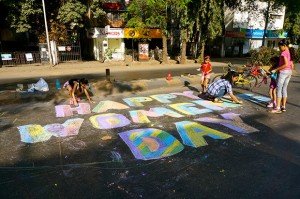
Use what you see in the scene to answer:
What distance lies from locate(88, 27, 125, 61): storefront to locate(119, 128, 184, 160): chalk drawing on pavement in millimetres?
22564

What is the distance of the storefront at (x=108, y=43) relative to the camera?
93.5 feet

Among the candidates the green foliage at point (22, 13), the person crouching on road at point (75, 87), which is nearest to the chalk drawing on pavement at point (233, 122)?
the person crouching on road at point (75, 87)

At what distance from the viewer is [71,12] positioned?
24500 mm

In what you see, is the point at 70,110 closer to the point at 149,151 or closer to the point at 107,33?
the point at 149,151

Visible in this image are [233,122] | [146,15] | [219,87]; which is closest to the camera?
[233,122]

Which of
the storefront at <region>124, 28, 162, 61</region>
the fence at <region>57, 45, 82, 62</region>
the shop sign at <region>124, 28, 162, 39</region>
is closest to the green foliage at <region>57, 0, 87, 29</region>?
the fence at <region>57, 45, 82, 62</region>

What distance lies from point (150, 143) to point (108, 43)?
24.7m

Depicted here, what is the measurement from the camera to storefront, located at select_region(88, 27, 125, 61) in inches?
1121

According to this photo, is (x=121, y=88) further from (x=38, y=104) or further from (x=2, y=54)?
(x=2, y=54)

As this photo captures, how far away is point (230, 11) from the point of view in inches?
1502

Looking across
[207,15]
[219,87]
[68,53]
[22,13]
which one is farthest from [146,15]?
[219,87]

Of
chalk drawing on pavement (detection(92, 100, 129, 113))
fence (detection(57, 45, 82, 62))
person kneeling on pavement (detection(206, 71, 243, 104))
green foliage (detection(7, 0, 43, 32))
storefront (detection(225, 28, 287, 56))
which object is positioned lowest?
chalk drawing on pavement (detection(92, 100, 129, 113))

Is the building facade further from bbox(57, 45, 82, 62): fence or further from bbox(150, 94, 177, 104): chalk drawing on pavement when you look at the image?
bbox(150, 94, 177, 104): chalk drawing on pavement

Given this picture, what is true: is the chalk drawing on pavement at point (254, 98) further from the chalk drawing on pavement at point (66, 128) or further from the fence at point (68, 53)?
the fence at point (68, 53)
